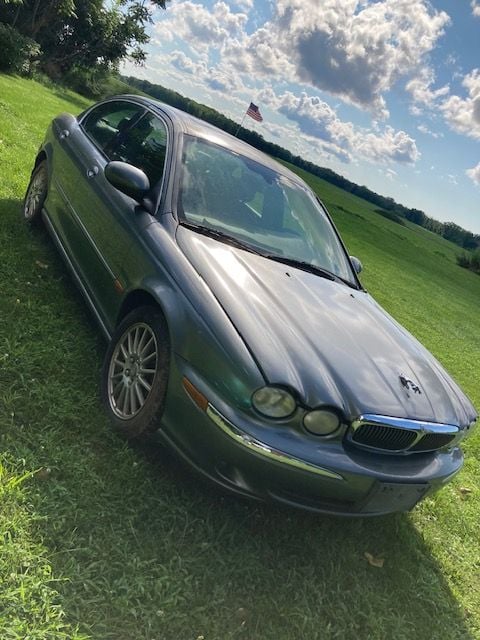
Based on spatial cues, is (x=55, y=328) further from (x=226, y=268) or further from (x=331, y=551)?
(x=331, y=551)

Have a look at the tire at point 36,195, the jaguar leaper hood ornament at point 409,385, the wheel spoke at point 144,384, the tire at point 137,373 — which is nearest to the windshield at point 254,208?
the tire at point 137,373

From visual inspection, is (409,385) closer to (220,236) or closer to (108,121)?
(220,236)

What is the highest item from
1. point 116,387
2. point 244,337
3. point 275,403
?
point 244,337

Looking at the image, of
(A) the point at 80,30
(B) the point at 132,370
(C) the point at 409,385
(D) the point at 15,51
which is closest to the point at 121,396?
(B) the point at 132,370

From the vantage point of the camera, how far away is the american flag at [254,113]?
1292 cm

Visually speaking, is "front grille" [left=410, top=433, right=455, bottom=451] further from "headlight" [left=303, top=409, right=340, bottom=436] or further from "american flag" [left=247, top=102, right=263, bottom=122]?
"american flag" [left=247, top=102, right=263, bottom=122]

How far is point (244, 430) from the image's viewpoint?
235 centimetres

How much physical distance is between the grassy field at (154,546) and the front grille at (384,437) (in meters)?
0.55

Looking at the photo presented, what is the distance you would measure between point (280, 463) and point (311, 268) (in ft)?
5.48

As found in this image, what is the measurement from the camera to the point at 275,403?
2385 millimetres

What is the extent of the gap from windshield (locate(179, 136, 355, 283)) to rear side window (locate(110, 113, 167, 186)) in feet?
0.61

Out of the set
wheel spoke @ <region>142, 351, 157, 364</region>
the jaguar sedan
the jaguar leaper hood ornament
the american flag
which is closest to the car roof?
the jaguar sedan

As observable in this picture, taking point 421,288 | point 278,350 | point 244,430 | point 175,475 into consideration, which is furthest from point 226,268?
point 421,288

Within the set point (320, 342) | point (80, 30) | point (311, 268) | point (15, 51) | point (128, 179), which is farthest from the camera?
point (80, 30)
